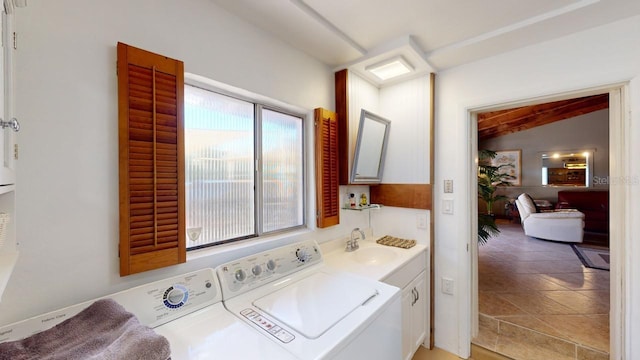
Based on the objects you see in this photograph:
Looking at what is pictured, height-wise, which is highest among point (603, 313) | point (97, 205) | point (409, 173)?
point (409, 173)

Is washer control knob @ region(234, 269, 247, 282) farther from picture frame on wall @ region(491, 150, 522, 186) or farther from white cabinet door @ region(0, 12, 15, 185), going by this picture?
picture frame on wall @ region(491, 150, 522, 186)

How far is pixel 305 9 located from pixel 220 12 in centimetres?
47

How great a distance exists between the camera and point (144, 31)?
1107 millimetres

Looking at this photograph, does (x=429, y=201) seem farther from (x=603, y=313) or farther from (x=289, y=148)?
(x=603, y=313)

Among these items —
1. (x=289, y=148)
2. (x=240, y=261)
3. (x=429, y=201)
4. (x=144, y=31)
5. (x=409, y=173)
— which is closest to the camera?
(x=144, y=31)

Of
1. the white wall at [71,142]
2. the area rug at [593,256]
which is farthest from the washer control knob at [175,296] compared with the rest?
the area rug at [593,256]

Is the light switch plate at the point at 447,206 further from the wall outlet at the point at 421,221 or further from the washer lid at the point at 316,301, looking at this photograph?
the washer lid at the point at 316,301

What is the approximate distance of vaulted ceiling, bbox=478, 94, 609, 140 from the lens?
4.50m

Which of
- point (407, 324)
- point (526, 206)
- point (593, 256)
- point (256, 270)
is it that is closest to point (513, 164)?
point (526, 206)

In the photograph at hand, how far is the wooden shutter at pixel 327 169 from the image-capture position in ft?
6.16

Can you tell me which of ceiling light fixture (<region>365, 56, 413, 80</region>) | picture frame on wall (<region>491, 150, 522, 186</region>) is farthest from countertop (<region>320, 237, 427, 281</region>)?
picture frame on wall (<region>491, 150, 522, 186</region>)

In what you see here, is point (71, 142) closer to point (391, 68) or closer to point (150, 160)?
point (150, 160)

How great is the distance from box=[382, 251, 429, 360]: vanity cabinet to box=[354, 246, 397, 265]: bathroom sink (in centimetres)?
20

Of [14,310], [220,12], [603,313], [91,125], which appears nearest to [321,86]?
[220,12]
